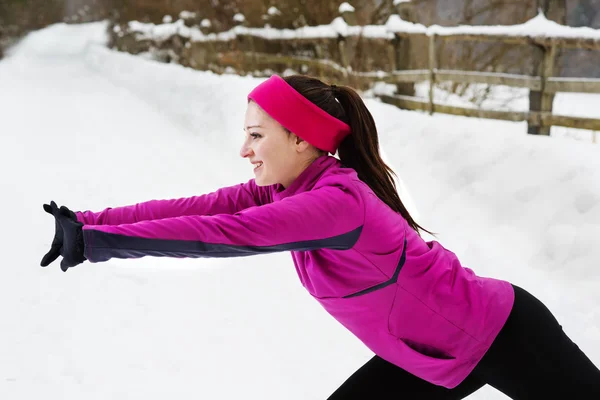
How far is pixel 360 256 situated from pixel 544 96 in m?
5.37

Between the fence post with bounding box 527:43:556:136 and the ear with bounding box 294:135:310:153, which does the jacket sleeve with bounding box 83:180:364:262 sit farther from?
the fence post with bounding box 527:43:556:136

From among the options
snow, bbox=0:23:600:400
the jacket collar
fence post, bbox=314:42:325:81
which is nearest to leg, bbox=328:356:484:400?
the jacket collar

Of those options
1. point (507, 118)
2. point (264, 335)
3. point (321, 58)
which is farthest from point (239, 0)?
point (264, 335)

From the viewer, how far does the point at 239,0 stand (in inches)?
627

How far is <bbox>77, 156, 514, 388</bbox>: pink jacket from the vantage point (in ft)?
5.47

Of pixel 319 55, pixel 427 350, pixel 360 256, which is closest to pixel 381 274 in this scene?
pixel 360 256

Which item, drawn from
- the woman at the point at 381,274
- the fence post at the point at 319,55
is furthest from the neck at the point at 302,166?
the fence post at the point at 319,55

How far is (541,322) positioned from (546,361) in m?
0.11

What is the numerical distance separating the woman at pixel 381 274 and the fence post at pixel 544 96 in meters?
4.94

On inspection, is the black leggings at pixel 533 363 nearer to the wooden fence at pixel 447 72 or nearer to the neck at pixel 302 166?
the neck at pixel 302 166

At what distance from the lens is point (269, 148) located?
1.98 meters

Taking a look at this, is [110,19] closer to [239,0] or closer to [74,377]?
[239,0]

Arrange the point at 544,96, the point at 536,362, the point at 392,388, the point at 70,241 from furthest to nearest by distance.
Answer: the point at 544,96 → the point at 392,388 → the point at 536,362 → the point at 70,241

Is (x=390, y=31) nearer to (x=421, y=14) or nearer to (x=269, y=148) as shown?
(x=421, y=14)
